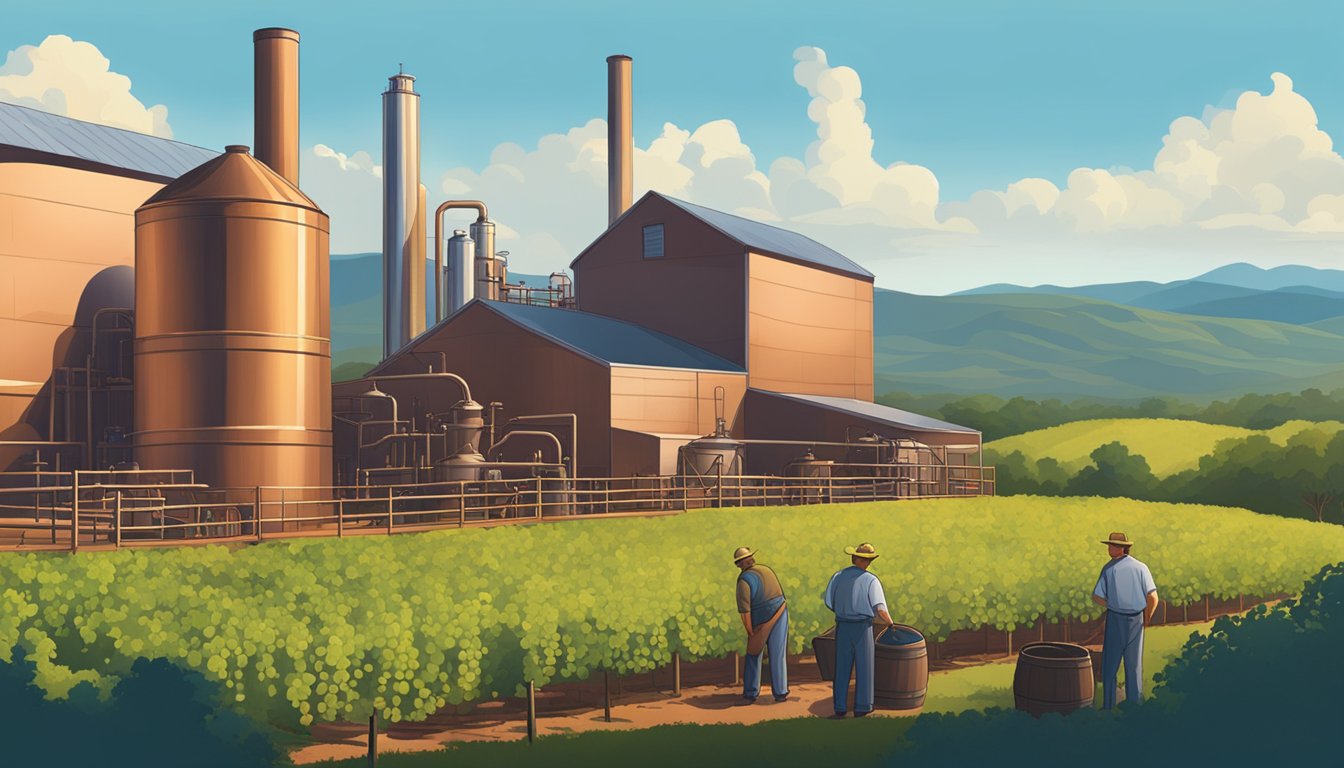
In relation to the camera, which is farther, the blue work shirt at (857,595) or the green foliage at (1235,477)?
the green foliage at (1235,477)

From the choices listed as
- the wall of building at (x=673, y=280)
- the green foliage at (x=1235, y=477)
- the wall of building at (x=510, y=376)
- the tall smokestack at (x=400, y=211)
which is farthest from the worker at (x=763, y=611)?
the green foliage at (x=1235, y=477)

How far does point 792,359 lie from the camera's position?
46.2 meters

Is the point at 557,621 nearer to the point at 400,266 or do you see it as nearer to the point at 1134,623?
the point at 1134,623

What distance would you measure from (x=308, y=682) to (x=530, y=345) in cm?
2362

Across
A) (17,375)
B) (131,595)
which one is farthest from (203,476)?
(131,595)

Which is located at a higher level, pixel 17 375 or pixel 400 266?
pixel 400 266

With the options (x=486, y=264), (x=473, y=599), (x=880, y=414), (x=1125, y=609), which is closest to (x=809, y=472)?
(x=880, y=414)

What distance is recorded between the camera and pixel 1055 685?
1543 cm

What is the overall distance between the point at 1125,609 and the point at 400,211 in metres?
40.1

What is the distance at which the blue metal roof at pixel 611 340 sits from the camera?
39.3 metres

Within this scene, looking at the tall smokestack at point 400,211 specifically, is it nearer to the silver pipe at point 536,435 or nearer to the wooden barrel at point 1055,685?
the silver pipe at point 536,435

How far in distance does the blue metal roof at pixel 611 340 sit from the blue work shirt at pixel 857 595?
2248 centimetres

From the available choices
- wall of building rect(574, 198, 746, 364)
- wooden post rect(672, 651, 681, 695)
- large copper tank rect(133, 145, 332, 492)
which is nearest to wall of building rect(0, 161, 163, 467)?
large copper tank rect(133, 145, 332, 492)

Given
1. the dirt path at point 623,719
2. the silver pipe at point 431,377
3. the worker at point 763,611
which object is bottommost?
the dirt path at point 623,719
